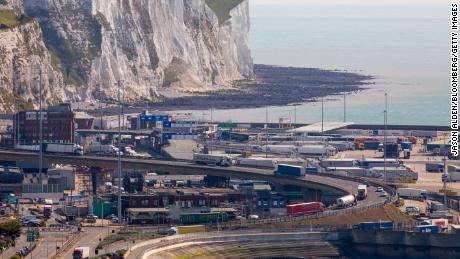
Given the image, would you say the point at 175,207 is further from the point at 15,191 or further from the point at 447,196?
the point at 447,196

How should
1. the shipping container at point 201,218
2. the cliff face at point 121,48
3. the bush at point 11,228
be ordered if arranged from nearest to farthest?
the bush at point 11,228 < the shipping container at point 201,218 < the cliff face at point 121,48

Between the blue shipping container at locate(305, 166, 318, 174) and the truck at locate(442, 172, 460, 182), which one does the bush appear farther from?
the truck at locate(442, 172, 460, 182)

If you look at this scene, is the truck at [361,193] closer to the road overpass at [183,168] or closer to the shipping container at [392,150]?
the road overpass at [183,168]

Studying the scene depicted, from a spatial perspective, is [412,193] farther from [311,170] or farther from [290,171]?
[311,170]

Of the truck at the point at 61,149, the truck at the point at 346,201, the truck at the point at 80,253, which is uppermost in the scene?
the truck at the point at 61,149

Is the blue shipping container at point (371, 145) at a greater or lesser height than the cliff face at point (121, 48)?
lesser

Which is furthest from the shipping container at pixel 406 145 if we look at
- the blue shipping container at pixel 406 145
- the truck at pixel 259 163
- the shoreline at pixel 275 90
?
the shoreline at pixel 275 90

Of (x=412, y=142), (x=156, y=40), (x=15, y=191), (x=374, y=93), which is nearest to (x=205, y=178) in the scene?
(x=15, y=191)
